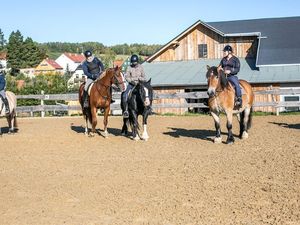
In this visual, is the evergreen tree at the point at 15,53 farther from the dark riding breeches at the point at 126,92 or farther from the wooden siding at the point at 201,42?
the dark riding breeches at the point at 126,92

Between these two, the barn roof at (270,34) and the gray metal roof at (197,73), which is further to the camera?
the barn roof at (270,34)

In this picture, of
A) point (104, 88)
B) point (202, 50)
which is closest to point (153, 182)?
point (104, 88)

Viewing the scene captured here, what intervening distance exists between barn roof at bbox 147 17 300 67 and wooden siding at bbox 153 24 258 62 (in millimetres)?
417

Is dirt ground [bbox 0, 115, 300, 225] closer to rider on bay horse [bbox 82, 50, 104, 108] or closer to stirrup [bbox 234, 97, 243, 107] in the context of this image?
stirrup [bbox 234, 97, 243, 107]

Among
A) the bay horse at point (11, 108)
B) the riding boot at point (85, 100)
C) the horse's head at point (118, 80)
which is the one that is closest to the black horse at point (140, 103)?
the horse's head at point (118, 80)

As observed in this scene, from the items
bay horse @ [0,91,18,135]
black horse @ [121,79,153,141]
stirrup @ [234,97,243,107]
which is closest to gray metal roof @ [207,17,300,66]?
bay horse @ [0,91,18,135]

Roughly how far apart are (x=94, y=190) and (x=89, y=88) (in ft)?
22.8

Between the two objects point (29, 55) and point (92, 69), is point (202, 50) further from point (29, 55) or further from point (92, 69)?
point (29, 55)

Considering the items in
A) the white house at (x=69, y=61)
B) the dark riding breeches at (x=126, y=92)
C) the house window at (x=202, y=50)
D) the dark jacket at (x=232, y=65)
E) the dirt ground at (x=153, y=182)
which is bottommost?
the dirt ground at (x=153, y=182)

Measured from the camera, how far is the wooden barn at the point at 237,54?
28.6 metres

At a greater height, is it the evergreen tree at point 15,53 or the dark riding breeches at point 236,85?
the evergreen tree at point 15,53

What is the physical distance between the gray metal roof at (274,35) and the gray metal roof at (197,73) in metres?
0.73

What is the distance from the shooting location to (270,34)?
32750 mm

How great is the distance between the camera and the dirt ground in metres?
5.88
